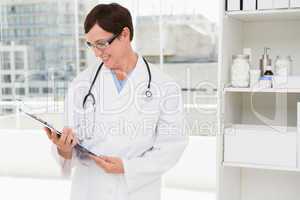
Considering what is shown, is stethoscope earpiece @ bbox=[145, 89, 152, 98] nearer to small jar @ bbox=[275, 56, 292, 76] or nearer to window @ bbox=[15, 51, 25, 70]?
small jar @ bbox=[275, 56, 292, 76]

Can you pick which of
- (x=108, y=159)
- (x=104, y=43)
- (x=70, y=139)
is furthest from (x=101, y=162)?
(x=104, y=43)

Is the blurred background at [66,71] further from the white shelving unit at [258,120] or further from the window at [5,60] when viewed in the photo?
the white shelving unit at [258,120]

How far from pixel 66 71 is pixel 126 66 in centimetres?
210

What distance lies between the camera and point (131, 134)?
5.21 ft

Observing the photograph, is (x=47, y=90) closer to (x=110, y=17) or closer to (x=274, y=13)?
(x=110, y=17)

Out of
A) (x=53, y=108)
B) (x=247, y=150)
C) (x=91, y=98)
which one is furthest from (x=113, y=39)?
(x=53, y=108)

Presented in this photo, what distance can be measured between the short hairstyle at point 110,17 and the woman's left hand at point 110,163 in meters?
0.50

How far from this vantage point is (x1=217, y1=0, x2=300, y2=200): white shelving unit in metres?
1.78

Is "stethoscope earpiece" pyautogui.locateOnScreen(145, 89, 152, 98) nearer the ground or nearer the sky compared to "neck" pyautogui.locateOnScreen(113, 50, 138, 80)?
nearer the ground

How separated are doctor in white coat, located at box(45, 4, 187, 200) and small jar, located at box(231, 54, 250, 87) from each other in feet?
1.17

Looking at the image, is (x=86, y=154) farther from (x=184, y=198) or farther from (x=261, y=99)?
(x=184, y=198)

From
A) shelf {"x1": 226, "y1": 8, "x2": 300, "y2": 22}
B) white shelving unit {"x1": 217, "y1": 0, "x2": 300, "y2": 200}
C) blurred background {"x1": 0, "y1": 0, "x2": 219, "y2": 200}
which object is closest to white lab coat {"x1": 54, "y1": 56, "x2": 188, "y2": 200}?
white shelving unit {"x1": 217, "y1": 0, "x2": 300, "y2": 200}

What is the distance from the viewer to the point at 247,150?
1.84m

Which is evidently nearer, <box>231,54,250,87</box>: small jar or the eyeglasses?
the eyeglasses
